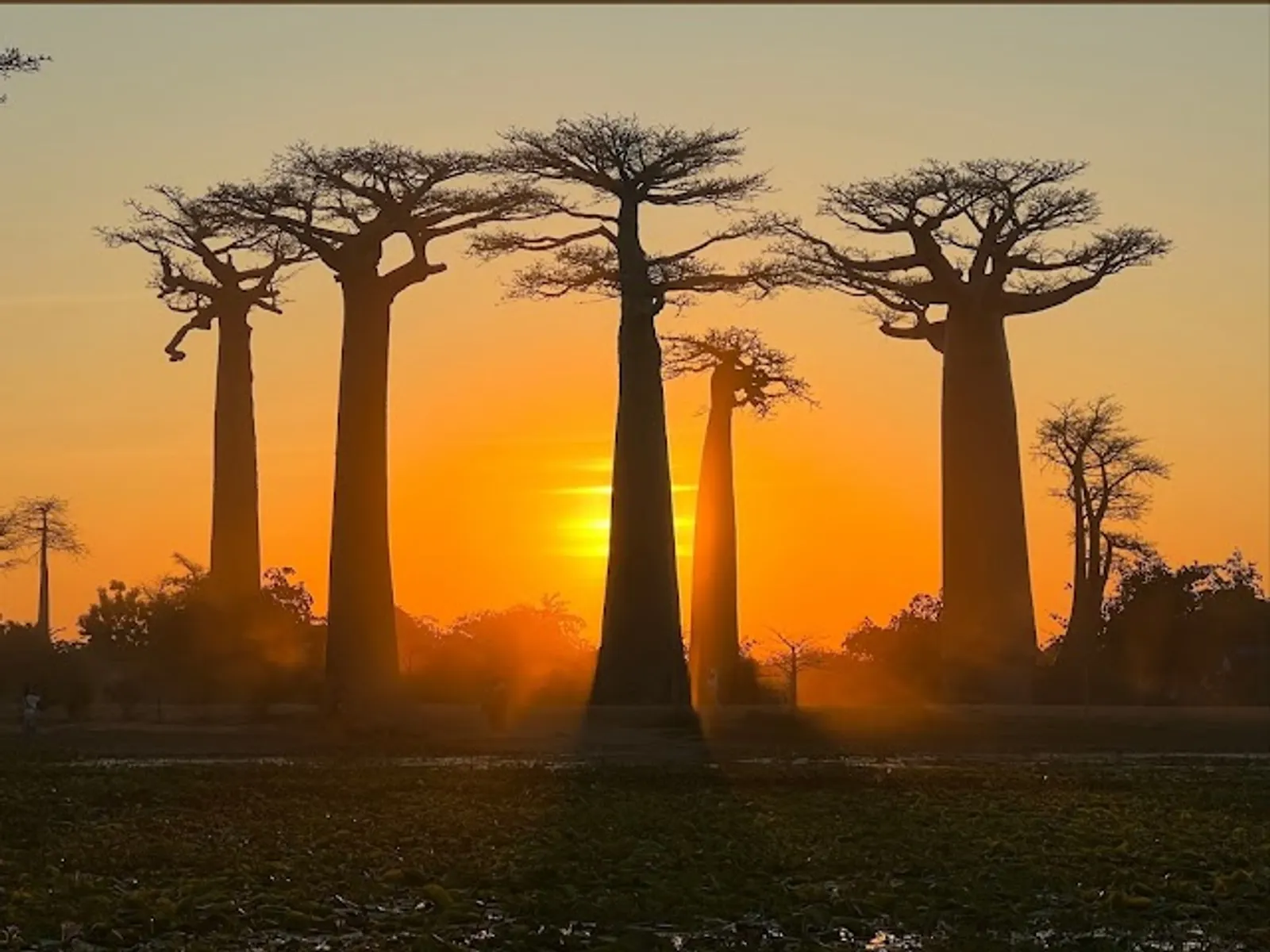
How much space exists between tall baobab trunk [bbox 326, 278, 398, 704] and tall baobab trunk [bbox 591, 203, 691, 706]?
15.6 feet

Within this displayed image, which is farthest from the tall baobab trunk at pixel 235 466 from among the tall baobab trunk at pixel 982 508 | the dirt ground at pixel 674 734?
the tall baobab trunk at pixel 982 508

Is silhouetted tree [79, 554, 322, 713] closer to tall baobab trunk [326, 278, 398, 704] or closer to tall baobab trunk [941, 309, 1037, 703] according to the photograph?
tall baobab trunk [326, 278, 398, 704]

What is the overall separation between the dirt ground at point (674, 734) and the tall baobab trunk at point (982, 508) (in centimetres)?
596

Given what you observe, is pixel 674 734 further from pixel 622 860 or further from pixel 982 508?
pixel 622 860

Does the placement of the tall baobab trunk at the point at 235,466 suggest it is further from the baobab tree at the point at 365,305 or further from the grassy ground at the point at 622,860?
the grassy ground at the point at 622,860

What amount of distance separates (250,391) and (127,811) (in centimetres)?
4144

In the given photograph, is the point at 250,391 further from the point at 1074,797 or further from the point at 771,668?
the point at 1074,797

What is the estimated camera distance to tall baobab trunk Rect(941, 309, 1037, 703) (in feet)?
186

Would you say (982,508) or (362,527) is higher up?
(982,508)

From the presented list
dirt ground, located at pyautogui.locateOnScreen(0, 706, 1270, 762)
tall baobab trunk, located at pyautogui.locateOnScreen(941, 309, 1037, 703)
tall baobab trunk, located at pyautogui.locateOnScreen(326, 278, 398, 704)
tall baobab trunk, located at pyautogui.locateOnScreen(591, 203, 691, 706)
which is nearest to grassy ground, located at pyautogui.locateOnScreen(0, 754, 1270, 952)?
dirt ground, located at pyautogui.locateOnScreen(0, 706, 1270, 762)

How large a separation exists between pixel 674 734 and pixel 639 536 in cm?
978

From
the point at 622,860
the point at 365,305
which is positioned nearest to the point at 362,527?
the point at 365,305

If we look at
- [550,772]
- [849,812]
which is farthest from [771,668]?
[849,812]

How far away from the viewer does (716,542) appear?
210ft
